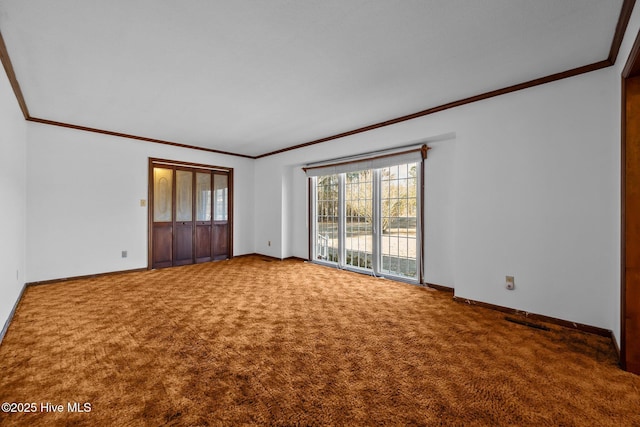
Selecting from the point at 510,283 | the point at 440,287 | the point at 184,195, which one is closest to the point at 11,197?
the point at 184,195

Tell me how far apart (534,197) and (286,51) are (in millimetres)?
2968

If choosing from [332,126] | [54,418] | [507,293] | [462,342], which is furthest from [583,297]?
[54,418]

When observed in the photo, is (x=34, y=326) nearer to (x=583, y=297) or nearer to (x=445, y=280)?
(x=445, y=280)

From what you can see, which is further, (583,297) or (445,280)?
(445,280)

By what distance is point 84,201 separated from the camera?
4734mm

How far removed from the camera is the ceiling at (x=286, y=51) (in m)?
1.98

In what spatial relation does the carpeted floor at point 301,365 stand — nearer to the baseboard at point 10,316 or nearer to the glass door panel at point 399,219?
the baseboard at point 10,316

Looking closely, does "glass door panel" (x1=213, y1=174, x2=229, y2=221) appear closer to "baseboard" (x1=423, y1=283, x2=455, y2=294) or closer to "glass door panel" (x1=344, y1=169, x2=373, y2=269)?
"glass door panel" (x1=344, y1=169, x2=373, y2=269)

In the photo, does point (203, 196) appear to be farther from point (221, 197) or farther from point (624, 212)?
point (624, 212)

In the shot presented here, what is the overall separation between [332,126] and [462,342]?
3.58 metres

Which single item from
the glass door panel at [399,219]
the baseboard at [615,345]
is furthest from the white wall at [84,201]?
the baseboard at [615,345]

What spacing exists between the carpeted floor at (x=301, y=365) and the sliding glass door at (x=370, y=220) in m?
1.17

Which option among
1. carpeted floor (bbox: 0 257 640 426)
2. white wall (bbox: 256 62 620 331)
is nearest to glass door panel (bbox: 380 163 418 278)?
white wall (bbox: 256 62 620 331)

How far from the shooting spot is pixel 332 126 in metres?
4.73
